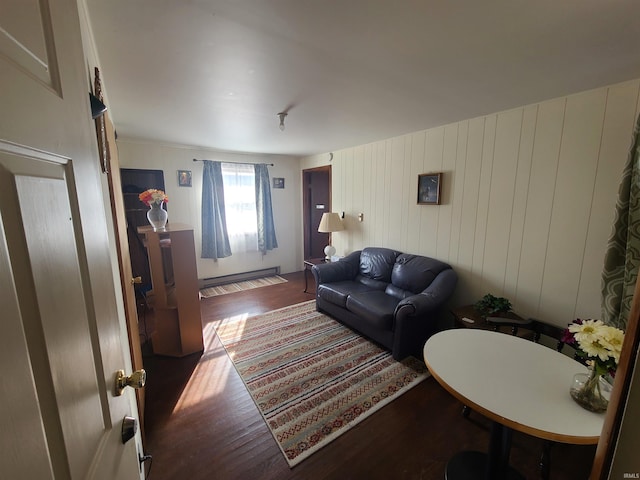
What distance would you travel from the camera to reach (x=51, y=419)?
16.4 inches

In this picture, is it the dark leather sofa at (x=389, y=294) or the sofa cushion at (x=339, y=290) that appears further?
the sofa cushion at (x=339, y=290)

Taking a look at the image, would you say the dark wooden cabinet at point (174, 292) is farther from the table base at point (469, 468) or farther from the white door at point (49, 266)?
the table base at point (469, 468)

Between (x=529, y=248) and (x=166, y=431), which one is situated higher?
(x=529, y=248)

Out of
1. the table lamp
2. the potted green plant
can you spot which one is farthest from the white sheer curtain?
the potted green plant

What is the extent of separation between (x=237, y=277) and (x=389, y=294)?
2945mm

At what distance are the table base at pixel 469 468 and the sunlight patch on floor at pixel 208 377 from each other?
5.49 feet

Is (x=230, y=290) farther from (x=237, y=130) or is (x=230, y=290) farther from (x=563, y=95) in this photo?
(x=563, y=95)

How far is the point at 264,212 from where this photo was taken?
4844 millimetres

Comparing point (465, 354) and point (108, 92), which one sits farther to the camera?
point (108, 92)

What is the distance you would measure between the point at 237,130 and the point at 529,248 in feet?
10.4

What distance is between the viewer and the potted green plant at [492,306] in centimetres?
232

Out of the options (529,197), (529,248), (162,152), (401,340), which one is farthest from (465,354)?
(162,152)

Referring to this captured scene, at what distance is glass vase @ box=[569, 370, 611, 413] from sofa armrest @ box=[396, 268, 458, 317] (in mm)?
1218

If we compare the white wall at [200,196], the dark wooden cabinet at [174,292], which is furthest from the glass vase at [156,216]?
the white wall at [200,196]
